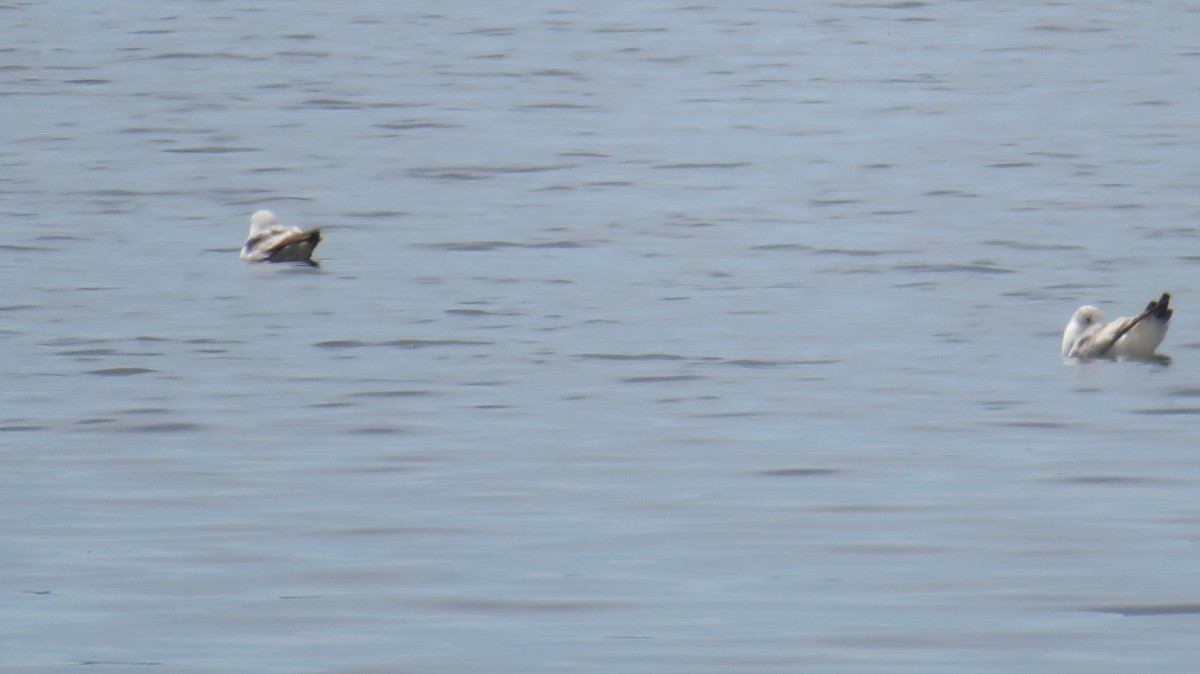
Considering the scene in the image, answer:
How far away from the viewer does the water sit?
28.4 ft

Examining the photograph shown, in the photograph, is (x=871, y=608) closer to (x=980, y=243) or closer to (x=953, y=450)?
(x=953, y=450)

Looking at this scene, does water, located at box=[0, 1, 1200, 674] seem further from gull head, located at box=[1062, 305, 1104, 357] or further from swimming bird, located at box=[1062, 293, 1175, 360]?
gull head, located at box=[1062, 305, 1104, 357]

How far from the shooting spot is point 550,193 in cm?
2462

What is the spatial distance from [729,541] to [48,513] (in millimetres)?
2755

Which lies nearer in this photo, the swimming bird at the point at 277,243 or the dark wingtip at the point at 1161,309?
the dark wingtip at the point at 1161,309

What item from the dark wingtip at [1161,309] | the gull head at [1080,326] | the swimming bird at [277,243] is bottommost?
the swimming bird at [277,243]

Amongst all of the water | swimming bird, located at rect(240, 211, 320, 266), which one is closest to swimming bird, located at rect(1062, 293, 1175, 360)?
the water

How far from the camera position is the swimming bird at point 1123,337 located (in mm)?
14844

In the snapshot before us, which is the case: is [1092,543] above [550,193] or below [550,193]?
above

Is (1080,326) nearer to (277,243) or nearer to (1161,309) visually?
(1161,309)

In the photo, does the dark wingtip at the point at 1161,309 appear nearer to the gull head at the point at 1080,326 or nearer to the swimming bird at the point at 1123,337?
the swimming bird at the point at 1123,337

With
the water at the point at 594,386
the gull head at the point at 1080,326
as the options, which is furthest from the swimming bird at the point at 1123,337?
the water at the point at 594,386

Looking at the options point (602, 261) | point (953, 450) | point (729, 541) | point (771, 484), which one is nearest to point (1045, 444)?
point (953, 450)

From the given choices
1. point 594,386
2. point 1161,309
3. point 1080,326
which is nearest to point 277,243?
point 594,386
